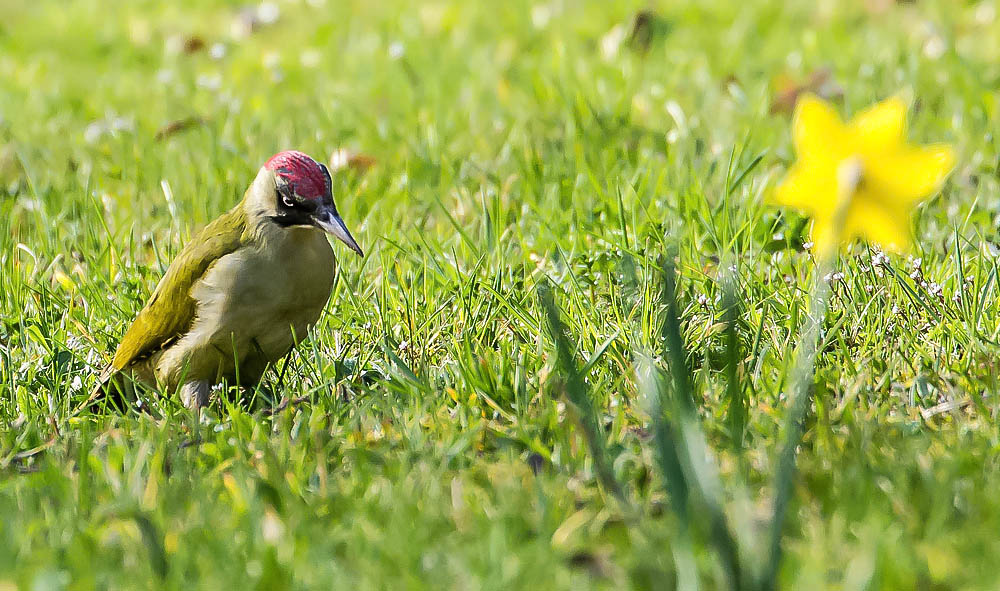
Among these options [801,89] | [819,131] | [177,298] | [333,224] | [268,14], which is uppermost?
[819,131]

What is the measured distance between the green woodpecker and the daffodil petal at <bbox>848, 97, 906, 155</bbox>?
149 centimetres

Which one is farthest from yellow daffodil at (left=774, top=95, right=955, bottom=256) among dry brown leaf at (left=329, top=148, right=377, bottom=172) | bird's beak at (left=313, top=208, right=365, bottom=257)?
dry brown leaf at (left=329, top=148, right=377, bottom=172)

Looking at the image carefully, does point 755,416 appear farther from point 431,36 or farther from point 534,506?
point 431,36

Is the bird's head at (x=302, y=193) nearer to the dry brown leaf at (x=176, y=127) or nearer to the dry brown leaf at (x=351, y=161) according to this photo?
the dry brown leaf at (x=351, y=161)

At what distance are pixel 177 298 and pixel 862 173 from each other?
2086 mm

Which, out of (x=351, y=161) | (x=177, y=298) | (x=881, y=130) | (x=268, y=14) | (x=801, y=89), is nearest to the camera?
(x=881, y=130)

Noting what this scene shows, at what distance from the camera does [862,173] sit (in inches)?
80.6

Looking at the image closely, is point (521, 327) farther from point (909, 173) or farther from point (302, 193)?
point (909, 173)

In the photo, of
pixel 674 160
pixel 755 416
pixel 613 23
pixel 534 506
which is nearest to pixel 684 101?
pixel 674 160

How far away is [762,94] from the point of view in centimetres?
539

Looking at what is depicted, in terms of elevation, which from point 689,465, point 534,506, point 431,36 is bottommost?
point 431,36

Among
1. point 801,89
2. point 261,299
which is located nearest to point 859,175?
point 261,299

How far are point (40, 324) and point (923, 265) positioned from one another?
2.59 meters

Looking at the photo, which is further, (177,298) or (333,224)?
(177,298)
